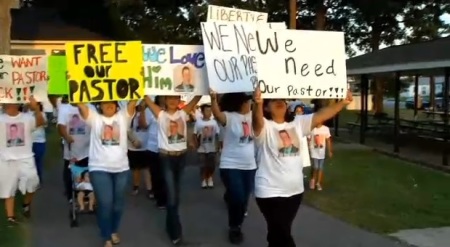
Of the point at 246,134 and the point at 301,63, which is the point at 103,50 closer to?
the point at 246,134

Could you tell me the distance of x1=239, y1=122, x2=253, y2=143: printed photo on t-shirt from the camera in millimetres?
8546

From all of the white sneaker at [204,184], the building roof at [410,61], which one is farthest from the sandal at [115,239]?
the building roof at [410,61]

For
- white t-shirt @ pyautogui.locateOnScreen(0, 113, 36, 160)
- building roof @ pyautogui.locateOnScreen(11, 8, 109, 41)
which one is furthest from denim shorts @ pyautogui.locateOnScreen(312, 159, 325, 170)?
building roof @ pyautogui.locateOnScreen(11, 8, 109, 41)

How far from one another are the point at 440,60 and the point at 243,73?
11.6 m

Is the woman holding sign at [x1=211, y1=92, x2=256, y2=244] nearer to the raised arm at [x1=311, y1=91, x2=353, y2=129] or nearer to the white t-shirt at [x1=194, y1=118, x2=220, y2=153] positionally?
the raised arm at [x1=311, y1=91, x2=353, y2=129]

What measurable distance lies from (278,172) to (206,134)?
23.4 feet

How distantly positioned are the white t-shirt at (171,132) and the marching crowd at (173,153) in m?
0.01

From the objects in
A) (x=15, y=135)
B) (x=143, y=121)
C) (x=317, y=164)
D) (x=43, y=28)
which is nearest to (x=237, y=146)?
(x=15, y=135)

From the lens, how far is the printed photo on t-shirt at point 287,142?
21.1 ft

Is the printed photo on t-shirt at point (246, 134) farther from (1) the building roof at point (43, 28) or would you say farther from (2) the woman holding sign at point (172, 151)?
(1) the building roof at point (43, 28)

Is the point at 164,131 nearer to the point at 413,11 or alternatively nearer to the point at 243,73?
the point at 243,73

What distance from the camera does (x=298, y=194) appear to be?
6523 mm

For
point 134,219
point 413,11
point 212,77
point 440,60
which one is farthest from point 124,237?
point 413,11

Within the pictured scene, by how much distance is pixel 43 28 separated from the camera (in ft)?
138
